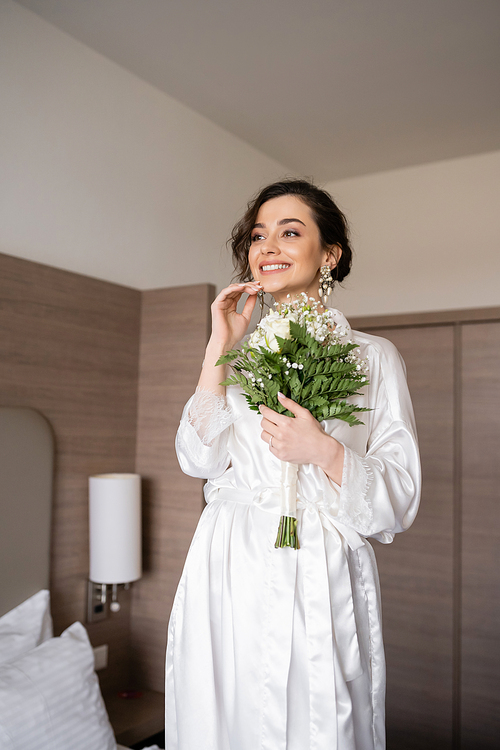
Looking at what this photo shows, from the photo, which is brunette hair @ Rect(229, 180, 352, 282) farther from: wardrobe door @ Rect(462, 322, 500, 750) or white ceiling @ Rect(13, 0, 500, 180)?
wardrobe door @ Rect(462, 322, 500, 750)

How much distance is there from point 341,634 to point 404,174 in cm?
327

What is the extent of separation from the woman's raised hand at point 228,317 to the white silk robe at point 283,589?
135 millimetres

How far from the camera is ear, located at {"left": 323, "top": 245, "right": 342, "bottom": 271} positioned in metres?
1.54

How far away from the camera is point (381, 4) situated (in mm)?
2301

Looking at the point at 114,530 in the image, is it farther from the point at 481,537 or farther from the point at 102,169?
the point at 481,537

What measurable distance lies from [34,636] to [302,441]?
1288mm

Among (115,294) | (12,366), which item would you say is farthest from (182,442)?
(115,294)

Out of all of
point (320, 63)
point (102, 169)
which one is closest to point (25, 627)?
point (102, 169)

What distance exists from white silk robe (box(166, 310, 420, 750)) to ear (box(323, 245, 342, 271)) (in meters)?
0.19

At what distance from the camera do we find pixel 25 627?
1.96 m

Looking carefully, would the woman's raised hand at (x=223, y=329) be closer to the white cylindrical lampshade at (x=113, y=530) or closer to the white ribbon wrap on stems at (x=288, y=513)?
the white ribbon wrap on stems at (x=288, y=513)

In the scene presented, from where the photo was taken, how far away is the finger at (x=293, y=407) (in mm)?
1228

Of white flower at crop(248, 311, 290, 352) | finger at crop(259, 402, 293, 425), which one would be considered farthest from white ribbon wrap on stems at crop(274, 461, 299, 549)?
white flower at crop(248, 311, 290, 352)

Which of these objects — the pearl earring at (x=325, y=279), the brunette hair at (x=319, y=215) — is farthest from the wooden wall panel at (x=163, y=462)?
the pearl earring at (x=325, y=279)
